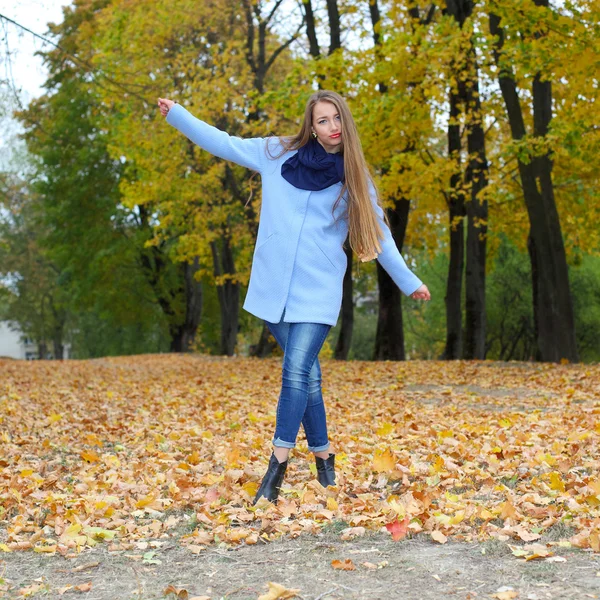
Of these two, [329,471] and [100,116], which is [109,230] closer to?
[100,116]

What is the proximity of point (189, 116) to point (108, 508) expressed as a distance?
219 cm

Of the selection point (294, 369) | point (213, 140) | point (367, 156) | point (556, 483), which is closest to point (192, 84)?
point (367, 156)

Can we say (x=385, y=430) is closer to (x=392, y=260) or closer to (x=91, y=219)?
(x=392, y=260)

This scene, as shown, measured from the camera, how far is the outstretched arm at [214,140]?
4.74 metres

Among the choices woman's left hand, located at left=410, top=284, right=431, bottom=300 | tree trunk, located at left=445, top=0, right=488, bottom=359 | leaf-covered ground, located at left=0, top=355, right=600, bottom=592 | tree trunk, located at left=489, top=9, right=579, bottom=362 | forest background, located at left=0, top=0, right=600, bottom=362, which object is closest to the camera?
leaf-covered ground, located at left=0, top=355, right=600, bottom=592

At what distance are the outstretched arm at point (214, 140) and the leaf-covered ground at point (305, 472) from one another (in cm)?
186

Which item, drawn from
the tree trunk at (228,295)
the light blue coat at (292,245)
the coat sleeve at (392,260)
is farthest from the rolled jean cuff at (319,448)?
the tree trunk at (228,295)

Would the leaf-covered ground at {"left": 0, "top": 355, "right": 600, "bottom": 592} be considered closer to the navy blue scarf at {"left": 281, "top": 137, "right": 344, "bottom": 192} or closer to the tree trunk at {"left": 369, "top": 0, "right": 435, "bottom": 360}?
the navy blue scarf at {"left": 281, "top": 137, "right": 344, "bottom": 192}

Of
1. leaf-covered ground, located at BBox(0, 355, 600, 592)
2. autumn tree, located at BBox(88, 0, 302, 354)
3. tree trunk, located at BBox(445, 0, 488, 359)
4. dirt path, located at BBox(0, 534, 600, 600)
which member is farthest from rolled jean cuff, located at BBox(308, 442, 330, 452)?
→ autumn tree, located at BBox(88, 0, 302, 354)

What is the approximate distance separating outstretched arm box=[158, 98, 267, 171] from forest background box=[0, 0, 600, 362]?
8.31ft

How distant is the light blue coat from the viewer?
466 centimetres

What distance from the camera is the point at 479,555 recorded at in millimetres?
3752

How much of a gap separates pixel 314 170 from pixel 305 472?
Result: 2.09 m

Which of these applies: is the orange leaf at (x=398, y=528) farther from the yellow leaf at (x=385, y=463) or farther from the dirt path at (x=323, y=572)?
the yellow leaf at (x=385, y=463)
